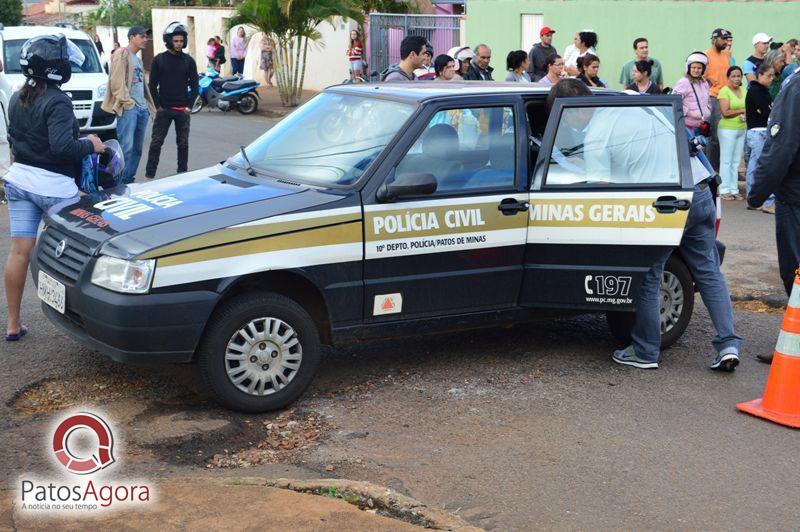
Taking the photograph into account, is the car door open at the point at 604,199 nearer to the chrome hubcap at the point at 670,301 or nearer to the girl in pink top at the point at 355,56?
the chrome hubcap at the point at 670,301

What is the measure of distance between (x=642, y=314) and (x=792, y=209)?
1289mm

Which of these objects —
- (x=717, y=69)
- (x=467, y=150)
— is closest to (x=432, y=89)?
(x=467, y=150)

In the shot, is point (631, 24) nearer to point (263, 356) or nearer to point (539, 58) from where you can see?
point (539, 58)

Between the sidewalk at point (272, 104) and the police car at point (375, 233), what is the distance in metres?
16.6

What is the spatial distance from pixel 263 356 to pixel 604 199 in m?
2.30

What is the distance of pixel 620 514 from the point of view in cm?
470

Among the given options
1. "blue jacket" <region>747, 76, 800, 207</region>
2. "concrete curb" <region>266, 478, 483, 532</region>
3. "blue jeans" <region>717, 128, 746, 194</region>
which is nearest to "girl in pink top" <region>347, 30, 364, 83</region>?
"blue jeans" <region>717, 128, 746, 194</region>

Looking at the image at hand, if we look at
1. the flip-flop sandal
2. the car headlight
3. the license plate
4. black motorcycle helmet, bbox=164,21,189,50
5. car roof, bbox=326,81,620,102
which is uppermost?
black motorcycle helmet, bbox=164,21,189,50

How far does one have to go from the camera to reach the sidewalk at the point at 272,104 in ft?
82.2

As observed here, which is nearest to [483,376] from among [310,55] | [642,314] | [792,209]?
[642,314]

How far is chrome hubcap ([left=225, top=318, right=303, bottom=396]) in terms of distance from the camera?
566 centimetres

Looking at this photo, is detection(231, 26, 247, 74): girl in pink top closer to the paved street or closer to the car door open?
the paved street

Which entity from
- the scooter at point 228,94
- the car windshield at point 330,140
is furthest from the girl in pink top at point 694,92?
the scooter at point 228,94

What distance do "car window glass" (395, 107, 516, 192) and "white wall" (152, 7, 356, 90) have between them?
66.0 ft
